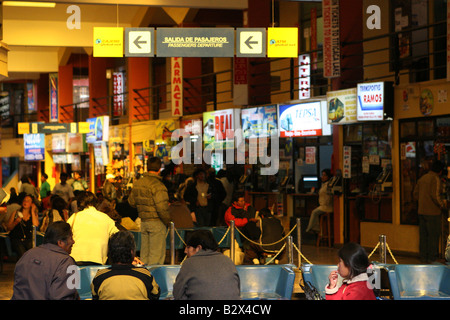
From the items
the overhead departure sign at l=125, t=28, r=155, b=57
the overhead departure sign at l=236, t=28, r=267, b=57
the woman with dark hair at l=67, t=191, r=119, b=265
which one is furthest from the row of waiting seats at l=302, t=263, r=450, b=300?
the overhead departure sign at l=125, t=28, r=155, b=57

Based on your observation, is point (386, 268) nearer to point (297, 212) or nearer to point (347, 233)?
point (347, 233)

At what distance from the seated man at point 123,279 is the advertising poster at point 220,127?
14.2m

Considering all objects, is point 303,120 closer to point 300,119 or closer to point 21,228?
point 300,119

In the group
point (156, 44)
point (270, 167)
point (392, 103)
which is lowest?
point (270, 167)

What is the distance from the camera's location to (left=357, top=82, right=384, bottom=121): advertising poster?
49.2 feet

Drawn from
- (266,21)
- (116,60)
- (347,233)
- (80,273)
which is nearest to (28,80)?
(116,60)

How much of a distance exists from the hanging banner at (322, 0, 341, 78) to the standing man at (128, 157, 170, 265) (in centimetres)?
606

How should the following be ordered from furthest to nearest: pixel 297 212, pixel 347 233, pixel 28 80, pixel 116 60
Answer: pixel 28 80 → pixel 116 60 → pixel 297 212 → pixel 347 233

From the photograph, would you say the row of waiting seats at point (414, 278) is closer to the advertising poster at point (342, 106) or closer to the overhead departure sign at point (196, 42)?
the overhead departure sign at point (196, 42)

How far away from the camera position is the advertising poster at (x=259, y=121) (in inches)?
741

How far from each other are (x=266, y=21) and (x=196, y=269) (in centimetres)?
1514

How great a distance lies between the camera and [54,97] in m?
35.3

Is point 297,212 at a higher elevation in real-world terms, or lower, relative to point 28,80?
lower

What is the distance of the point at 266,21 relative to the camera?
66.0 ft
